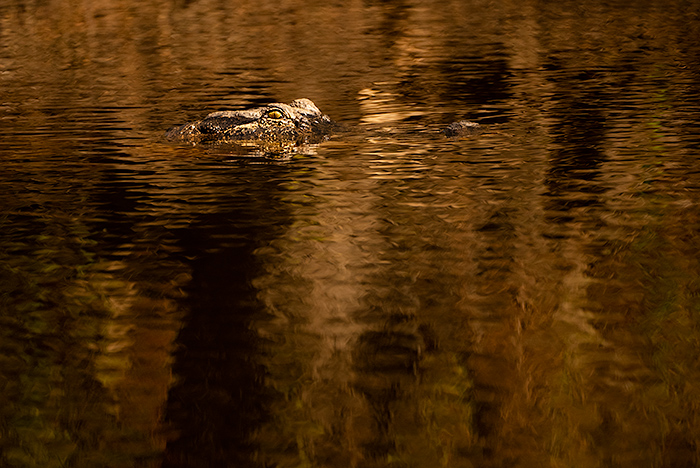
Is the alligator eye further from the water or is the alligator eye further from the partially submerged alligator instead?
the water

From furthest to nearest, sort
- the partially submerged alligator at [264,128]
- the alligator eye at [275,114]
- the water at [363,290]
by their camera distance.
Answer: the alligator eye at [275,114] → the partially submerged alligator at [264,128] → the water at [363,290]

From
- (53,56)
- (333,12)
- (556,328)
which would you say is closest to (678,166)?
(556,328)

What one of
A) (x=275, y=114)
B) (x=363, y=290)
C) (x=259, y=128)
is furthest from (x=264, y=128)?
(x=363, y=290)

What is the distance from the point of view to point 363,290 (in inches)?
316

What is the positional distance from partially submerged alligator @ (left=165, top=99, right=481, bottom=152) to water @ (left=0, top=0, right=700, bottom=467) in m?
0.60

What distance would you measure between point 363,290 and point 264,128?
29.0 ft

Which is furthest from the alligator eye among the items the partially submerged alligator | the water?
the water

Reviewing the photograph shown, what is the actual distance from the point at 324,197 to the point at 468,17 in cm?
3415

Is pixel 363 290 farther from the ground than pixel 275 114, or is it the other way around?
pixel 363 290

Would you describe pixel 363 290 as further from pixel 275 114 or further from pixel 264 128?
pixel 275 114

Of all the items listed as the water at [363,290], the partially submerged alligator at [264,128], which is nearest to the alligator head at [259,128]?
the partially submerged alligator at [264,128]

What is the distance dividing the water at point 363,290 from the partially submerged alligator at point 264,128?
60 cm

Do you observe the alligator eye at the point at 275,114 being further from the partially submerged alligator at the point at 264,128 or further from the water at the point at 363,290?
the water at the point at 363,290

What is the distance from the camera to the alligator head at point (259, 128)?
16.2m
